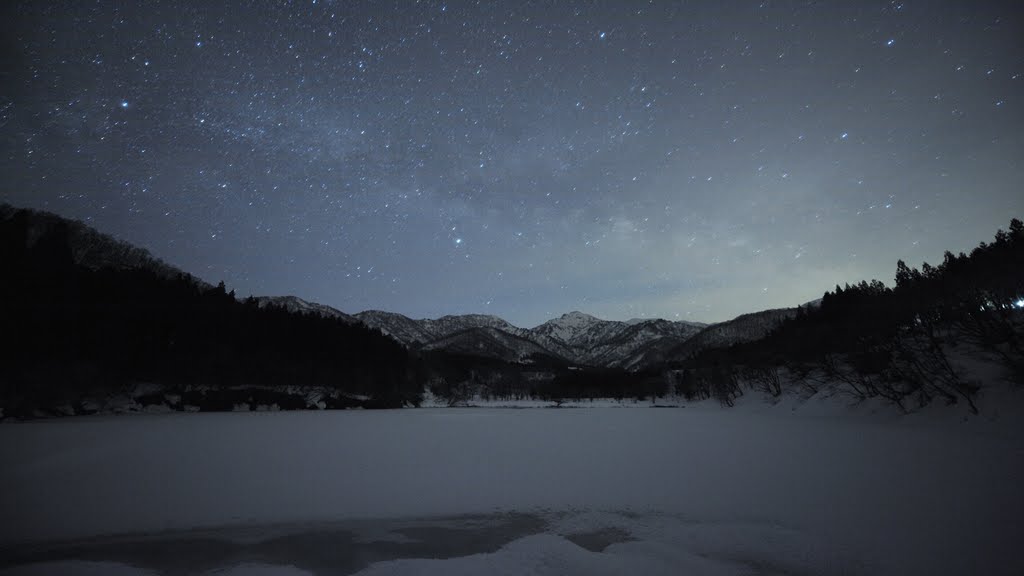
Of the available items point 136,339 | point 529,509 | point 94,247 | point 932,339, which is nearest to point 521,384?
point 136,339

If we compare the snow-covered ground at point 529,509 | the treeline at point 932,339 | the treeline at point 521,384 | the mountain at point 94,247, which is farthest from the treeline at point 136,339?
the mountain at point 94,247

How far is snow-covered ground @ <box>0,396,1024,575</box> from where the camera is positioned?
5445 mm

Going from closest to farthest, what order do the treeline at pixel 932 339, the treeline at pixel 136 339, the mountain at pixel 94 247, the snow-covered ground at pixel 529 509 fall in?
the snow-covered ground at pixel 529 509, the treeline at pixel 932 339, the treeline at pixel 136 339, the mountain at pixel 94 247

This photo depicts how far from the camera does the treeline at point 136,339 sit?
3847cm

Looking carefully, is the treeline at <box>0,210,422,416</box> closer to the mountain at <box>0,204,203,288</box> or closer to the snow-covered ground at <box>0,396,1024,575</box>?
the snow-covered ground at <box>0,396,1024,575</box>

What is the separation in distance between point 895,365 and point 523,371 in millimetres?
150744

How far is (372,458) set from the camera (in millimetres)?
13391

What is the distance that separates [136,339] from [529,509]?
63.6 meters

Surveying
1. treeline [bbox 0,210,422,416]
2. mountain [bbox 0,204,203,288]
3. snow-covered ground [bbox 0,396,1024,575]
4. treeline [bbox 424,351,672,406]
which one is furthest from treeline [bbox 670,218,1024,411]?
mountain [bbox 0,204,203,288]

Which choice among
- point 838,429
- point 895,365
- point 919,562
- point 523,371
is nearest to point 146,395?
point 919,562

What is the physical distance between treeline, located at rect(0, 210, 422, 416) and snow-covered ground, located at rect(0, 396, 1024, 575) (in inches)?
1490

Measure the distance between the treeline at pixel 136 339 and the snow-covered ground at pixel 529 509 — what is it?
3785 cm

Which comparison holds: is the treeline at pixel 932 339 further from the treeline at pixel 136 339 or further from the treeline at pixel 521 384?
the treeline at pixel 521 384

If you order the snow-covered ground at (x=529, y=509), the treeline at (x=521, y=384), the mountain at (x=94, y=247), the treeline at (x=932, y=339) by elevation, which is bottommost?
the treeline at (x=521, y=384)
